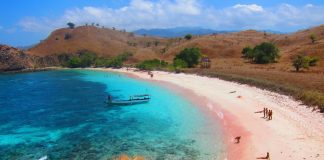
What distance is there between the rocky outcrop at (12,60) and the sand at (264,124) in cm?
12897

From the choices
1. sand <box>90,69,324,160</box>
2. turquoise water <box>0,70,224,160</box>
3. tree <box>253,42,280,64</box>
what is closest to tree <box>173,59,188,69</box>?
tree <box>253,42,280,64</box>

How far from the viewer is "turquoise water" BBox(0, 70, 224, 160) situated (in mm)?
36312

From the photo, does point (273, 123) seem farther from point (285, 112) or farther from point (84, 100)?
point (84, 100)

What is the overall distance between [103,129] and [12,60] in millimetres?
145398

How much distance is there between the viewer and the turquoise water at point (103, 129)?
3631cm

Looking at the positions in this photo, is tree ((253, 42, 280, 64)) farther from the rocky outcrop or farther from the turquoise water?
the rocky outcrop

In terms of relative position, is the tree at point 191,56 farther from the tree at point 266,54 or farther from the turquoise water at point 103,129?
the turquoise water at point 103,129

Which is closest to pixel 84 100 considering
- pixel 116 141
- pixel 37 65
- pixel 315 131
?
pixel 116 141

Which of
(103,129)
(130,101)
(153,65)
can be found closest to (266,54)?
(153,65)

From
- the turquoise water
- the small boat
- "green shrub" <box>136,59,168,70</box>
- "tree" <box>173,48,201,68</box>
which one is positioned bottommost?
the turquoise water

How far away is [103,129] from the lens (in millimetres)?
46844

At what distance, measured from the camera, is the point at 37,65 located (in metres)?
189

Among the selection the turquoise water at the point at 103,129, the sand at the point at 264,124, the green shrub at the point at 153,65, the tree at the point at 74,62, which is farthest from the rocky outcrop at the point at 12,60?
the sand at the point at 264,124

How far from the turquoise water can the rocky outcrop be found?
4010 inches
